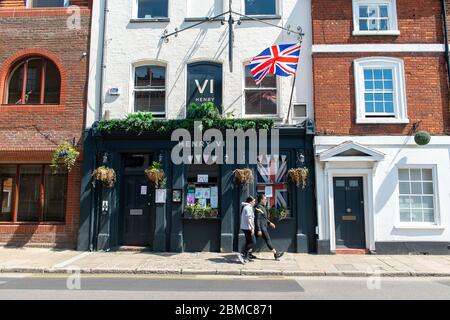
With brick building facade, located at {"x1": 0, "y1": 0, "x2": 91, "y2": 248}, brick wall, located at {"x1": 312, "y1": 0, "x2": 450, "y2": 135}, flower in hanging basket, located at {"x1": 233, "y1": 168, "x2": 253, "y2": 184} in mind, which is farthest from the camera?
brick building facade, located at {"x1": 0, "y1": 0, "x2": 91, "y2": 248}

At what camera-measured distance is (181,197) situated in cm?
1230

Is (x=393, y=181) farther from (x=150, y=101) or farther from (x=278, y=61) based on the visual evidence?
(x=150, y=101)

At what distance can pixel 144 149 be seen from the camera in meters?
12.6

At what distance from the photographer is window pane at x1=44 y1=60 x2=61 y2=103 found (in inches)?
525

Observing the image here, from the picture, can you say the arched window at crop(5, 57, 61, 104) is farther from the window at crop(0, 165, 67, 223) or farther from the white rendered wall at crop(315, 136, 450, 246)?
the white rendered wall at crop(315, 136, 450, 246)

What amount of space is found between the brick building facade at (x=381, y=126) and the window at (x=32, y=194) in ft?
27.9

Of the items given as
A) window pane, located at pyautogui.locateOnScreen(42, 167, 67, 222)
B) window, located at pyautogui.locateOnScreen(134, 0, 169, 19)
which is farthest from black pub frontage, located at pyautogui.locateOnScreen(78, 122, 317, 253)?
window, located at pyautogui.locateOnScreen(134, 0, 169, 19)

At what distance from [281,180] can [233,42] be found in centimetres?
485

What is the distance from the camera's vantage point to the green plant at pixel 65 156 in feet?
40.0

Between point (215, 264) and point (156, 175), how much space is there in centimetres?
344

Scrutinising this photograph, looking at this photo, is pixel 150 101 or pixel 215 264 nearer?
pixel 215 264

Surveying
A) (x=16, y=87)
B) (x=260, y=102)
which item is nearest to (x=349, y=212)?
(x=260, y=102)

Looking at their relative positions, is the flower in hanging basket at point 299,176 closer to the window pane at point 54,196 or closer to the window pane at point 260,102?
the window pane at point 260,102

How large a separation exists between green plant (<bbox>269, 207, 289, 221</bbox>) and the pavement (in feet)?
3.66
